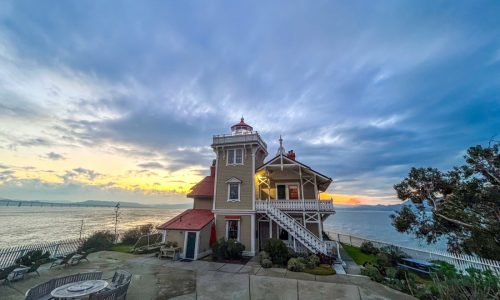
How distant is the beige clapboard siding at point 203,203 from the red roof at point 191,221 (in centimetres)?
66

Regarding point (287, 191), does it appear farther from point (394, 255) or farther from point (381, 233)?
point (381, 233)

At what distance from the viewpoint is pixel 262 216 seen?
59.9 feet

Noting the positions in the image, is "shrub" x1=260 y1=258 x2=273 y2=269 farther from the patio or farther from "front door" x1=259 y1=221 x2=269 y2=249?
"front door" x1=259 y1=221 x2=269 y2=249

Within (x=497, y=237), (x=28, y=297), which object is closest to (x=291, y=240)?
(x=497, y=237)

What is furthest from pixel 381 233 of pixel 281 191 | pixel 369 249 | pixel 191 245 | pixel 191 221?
pixel 191 245

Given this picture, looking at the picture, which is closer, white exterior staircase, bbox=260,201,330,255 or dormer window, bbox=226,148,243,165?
white exterior staircase, bbox=260,201,330,255

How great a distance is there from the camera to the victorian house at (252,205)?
52.3 ft

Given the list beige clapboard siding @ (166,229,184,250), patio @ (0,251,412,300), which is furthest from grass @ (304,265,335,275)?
beige clapboard siding @ (166,229,184,250)

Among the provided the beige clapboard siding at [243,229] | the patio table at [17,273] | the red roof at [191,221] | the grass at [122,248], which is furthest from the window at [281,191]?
the patio table at [17,273]

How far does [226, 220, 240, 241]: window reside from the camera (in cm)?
1744

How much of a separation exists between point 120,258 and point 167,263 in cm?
395

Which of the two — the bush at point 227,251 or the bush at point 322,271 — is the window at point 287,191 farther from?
the bush at point 322,271

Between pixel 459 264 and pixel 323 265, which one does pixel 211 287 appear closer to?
pixel 323 265

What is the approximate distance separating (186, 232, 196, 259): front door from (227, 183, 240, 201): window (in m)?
4.16
